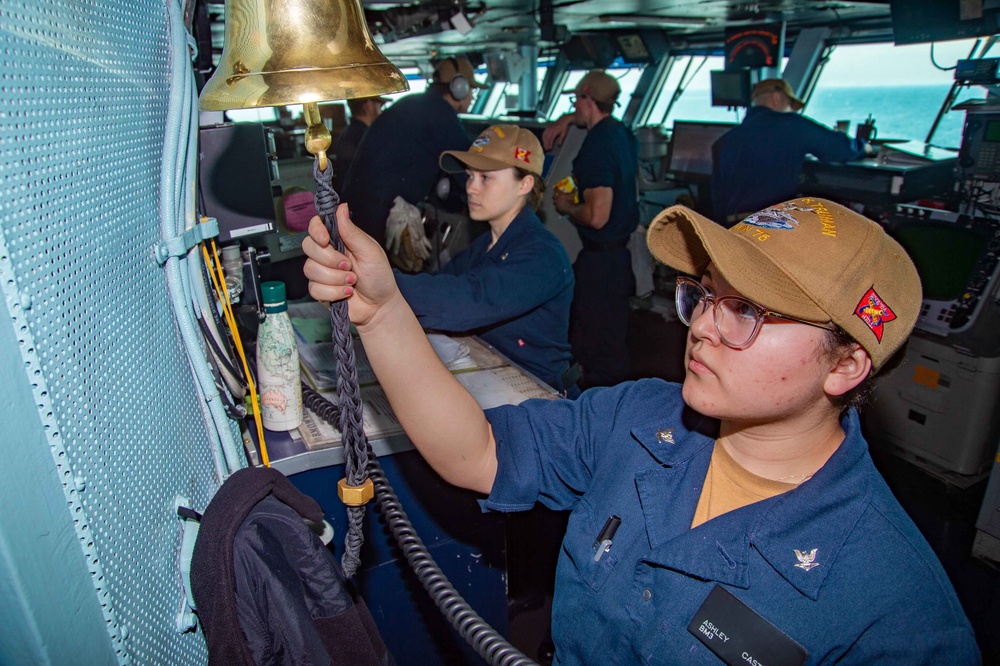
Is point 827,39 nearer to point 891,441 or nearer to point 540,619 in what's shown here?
point 891,441

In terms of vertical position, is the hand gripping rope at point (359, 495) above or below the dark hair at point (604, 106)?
below

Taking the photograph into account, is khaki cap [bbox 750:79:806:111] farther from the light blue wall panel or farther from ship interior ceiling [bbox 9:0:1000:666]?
the light blue wall panel

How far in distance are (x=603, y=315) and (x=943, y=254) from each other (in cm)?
205

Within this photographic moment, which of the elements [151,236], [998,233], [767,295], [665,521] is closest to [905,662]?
[665,521]

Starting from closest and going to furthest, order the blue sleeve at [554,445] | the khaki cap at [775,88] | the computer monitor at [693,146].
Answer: the blue sleeve at [554,445] < the khaki cap at [775,88] < the computer monitor at [693,146]

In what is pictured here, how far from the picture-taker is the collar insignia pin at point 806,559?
111cm

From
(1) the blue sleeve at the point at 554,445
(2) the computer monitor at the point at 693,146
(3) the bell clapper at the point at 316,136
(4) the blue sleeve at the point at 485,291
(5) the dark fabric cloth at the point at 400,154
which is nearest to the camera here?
(3) the bell clapper at the point at 316,136

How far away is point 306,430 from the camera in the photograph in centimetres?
200

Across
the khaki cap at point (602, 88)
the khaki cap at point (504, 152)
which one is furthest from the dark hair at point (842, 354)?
the khaki cap at point (602, 88)

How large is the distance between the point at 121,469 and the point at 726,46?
25.6 ft

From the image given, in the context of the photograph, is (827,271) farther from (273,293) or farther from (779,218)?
(273,293)

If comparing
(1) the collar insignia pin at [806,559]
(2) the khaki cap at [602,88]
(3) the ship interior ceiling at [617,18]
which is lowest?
(1) the collar insignia pin at [806,559]

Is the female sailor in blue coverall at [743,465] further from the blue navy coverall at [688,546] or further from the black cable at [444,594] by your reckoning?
the black cable at [444,594]

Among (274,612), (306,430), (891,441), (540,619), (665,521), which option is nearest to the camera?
(274,612)
